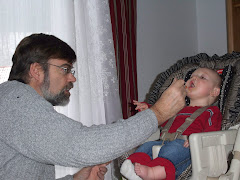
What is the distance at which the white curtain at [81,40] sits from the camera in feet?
6.87

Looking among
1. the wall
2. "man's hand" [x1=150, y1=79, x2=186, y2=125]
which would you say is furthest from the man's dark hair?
the wall

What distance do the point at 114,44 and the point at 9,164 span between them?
1.66m

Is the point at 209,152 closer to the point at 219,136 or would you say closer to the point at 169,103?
the point at 219,136

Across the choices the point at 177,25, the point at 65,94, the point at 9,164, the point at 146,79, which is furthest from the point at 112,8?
the point at 9,164

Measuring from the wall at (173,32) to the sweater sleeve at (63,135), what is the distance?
7.10ft

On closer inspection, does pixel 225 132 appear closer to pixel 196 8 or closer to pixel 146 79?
pixel 146 79

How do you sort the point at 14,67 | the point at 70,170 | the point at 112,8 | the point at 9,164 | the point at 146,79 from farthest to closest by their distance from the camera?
the point at 146,79, the point at 112,8, the point at 70,170, the point at 14,67, the point at 9,164

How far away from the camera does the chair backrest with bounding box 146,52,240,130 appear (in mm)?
1718

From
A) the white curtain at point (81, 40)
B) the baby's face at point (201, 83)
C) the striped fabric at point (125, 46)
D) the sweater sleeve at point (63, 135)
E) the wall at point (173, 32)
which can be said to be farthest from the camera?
the wall at point (173, 32)

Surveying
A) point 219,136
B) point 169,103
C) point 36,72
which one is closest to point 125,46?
point 219,136

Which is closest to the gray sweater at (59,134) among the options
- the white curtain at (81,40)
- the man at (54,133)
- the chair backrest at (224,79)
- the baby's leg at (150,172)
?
the man at (54,133)

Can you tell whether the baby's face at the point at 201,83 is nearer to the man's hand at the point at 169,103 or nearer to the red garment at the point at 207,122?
the red garment at the point at 207,122

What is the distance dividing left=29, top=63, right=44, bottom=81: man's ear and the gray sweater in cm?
24

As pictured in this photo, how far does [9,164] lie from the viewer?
112 cm
